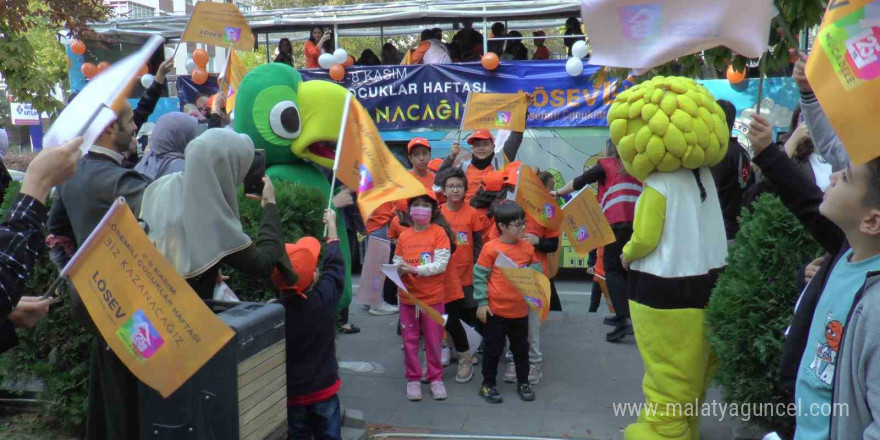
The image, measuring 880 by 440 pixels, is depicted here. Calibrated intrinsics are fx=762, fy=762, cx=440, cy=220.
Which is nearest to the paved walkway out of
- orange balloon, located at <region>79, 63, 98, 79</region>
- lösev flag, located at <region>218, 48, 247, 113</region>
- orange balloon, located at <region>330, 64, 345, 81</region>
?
lösev flag, located at <region>218, 48, 247, 113</region>

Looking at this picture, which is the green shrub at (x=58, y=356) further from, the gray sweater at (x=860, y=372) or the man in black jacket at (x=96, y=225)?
the gray sweater at (x=860, y=372)

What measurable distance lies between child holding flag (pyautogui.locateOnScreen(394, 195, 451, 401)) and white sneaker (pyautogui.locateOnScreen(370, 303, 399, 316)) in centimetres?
251

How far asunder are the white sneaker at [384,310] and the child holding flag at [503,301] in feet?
8.91

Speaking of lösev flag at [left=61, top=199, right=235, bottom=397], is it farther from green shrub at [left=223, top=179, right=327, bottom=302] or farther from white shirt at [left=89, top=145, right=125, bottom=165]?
green shrub at [left=223, top=179, right=327, bottom=302]

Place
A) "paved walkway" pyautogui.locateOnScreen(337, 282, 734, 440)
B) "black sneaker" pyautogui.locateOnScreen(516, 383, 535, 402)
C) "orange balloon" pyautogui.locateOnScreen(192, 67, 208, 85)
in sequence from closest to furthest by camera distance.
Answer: "paved walkway" pyautogui.locateOnScreen(337, 282, 734, 440) < "black sneaker" pyautogui.locateOnScreen(516, 383, 535, 402) < "orange balloon" pyautogui.locateOnScreen(192, 67, 208, 85)

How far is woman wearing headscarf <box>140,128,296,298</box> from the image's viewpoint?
3209mm

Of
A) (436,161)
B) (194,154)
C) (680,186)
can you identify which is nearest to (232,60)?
(436,161)

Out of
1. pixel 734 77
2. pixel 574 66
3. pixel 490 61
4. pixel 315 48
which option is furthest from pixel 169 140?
pixel 315 48

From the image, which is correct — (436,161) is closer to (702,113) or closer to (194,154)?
(702,113)

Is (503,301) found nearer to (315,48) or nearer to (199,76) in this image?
(199,76)

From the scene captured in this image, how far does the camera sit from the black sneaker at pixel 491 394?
5.31 m

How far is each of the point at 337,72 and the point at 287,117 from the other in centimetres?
540

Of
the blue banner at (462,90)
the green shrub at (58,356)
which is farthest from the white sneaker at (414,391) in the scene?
the blue banner at (462,90)

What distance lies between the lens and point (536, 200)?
5.87 m
